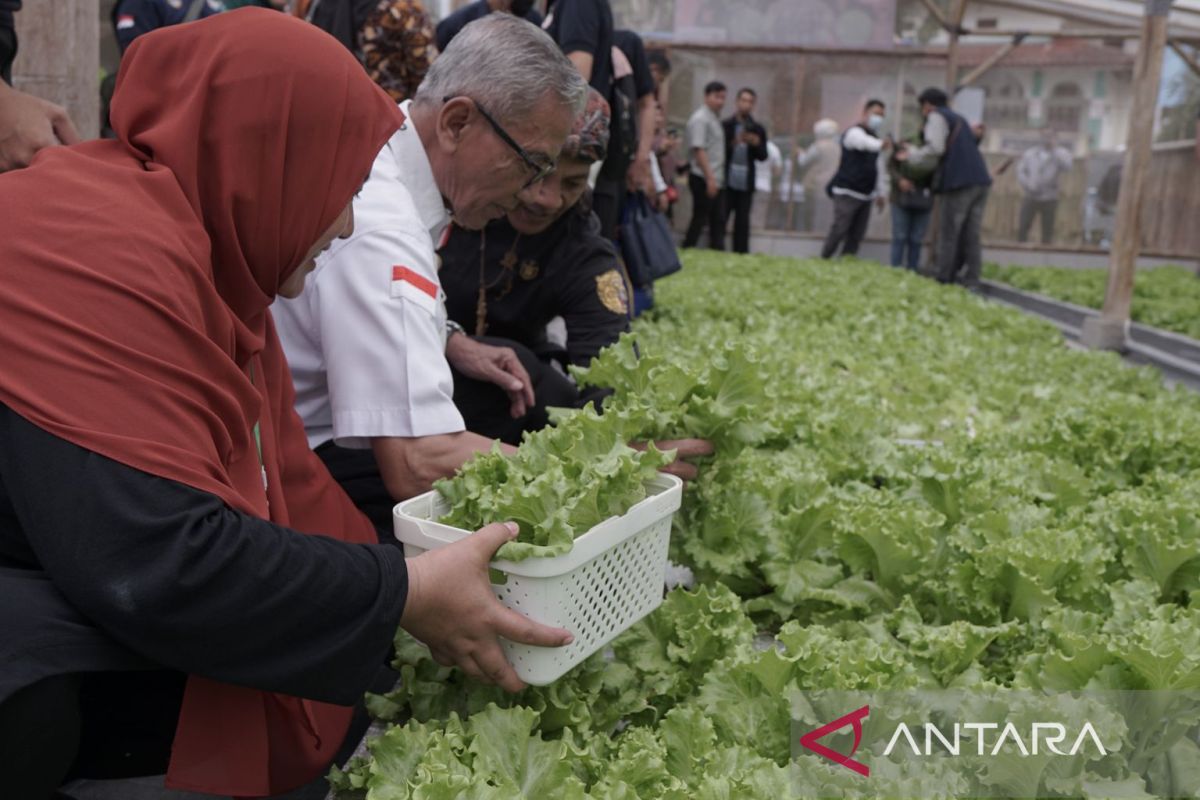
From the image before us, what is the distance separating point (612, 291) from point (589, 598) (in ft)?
6.74

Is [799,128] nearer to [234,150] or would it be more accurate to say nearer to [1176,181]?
[1176,181]

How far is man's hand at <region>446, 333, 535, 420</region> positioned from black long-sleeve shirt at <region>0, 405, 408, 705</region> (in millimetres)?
1499

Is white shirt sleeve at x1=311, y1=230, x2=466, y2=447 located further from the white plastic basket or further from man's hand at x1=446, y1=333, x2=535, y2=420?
man's hand at x1=446, y1=333, x2=535, y2=420

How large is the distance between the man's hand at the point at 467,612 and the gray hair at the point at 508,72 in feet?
3.68

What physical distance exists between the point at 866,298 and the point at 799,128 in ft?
33.0

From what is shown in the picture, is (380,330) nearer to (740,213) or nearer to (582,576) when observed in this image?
(582,576)

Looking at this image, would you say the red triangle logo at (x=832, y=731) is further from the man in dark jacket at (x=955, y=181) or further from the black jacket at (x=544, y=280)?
the man in dark jacket at (x=955, y=181)

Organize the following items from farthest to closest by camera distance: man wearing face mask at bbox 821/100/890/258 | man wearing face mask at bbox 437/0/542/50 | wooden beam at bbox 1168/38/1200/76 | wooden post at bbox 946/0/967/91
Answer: man wearing face mask at bbox 821/100/890/258, wooden post at bbox 946/0/967/91, wooden beam at bbox 1168/38/1200/76, man wearing face mask at bbox 437/0/542/50

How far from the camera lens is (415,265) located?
246cm

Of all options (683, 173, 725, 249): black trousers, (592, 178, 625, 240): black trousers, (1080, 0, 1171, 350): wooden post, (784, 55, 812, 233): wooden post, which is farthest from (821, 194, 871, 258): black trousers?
(592, 178, 625, 240): black trousers

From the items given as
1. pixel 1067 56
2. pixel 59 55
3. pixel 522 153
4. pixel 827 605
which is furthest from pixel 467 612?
pixel 1067 56

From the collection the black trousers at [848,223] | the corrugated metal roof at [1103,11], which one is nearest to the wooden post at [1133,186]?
the corrugated metal roof at [1103,11]

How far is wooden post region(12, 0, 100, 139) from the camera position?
3814 mm

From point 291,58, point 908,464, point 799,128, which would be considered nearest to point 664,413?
point 291,58
